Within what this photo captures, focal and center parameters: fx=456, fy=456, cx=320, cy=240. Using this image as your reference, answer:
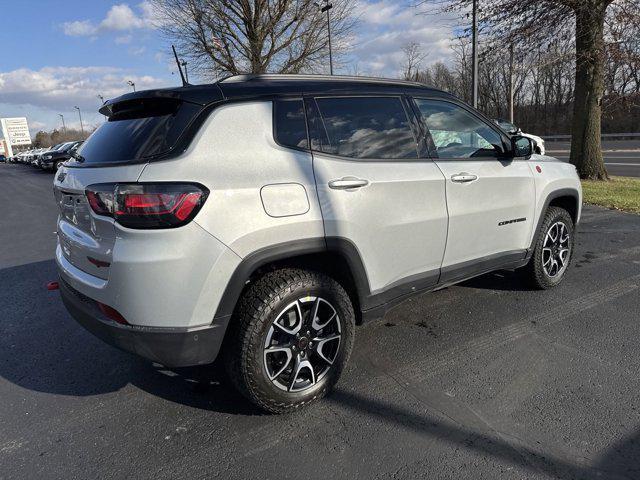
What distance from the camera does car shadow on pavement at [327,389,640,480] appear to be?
2131mm

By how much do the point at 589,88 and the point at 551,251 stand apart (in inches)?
358

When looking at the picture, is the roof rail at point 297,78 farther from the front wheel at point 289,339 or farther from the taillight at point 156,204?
the front wheel at point 289,339

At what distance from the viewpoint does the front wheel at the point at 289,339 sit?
242cm

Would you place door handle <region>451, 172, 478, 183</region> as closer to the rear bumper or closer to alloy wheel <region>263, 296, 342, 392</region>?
alloy wheel <region>263, 296, 342, 392</region>

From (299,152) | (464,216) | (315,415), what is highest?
(299,152)

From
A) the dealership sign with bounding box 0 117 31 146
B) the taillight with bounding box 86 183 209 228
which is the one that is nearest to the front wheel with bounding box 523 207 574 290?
the taillight with bounding box 86 183 209 228

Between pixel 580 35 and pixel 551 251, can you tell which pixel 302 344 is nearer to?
pixel 551 251

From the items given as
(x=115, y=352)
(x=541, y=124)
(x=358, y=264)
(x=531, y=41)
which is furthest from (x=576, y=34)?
(x=541, y=124)

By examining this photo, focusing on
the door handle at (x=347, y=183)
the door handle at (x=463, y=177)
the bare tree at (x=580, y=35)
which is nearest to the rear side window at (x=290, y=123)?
the door handle at (x=347, y=183)

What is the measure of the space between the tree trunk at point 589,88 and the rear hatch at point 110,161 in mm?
10975

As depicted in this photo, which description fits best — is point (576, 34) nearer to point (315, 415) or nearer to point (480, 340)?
point (480, 340)

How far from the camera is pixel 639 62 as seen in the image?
1088 centimetres

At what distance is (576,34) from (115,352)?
12.0m

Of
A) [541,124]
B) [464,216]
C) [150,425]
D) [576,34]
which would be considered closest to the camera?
[150,425]
